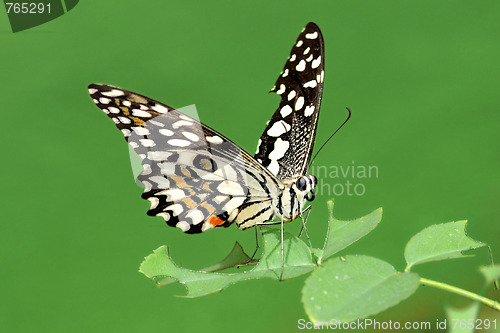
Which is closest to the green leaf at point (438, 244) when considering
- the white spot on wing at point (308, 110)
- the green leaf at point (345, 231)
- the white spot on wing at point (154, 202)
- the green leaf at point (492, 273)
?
the green leaf at point (345, 231)

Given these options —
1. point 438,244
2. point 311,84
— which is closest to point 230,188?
point 311,84

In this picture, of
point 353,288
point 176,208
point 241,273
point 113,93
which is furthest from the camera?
point 176,208

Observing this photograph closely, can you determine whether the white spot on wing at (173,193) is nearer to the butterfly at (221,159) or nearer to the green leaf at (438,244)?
the butterfly at (221,159)

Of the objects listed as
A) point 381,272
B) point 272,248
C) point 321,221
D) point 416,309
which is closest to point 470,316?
point 381,272

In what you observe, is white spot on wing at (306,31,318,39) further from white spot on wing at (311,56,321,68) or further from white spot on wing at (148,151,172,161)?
white spot on wing at (148,151,172,161)

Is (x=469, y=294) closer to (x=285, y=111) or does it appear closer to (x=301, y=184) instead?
(x=301, y=184)

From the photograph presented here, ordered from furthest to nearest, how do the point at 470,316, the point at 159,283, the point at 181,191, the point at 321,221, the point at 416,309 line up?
the point at 321,221 < the point at 416,309 < the point at 181,191 < the point at 159,283 < the point at 470,316

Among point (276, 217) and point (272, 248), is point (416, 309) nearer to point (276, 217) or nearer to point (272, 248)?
point (276, 217)

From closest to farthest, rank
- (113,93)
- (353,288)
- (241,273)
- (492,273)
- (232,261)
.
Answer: (492,273), (353,288), (241,273), (232,261), (113,93)
